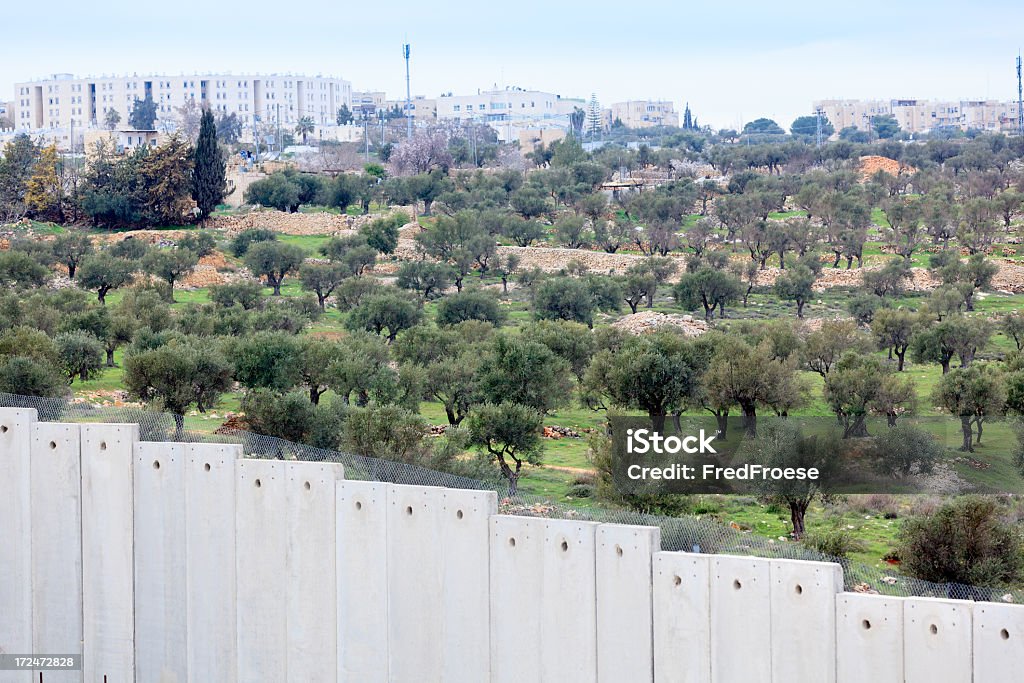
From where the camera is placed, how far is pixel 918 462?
3328cm

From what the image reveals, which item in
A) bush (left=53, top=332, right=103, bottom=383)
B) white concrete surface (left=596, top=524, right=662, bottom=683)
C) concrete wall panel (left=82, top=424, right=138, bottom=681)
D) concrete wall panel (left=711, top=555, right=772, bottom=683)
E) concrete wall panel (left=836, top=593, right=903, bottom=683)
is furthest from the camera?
bush (left=53, top=332, right=103, bottom=383)

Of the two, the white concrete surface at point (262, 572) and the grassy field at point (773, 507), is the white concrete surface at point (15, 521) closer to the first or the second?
the white concrete surface at point (262, 572)

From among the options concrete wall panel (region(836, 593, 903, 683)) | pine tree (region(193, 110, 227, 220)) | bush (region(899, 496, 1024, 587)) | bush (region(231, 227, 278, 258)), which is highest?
pine tree (region(193, 110, 227, 220))

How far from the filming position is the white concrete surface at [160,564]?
2289 centimetres

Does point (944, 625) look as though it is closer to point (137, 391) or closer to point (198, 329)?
point (137, 391)

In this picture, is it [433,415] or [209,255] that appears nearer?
[433,415]

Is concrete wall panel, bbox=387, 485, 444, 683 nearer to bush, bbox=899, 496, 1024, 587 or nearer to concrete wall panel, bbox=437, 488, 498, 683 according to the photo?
concrete wall panel, bbox=437, 488, 498, 683

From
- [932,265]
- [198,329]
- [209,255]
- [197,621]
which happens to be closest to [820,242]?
[932,265]

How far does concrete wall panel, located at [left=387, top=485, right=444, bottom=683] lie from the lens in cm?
2088

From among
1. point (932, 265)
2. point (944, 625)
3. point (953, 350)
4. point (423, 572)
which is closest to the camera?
point (944, 625)

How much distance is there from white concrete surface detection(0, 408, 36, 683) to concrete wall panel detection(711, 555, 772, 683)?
11.8 metres

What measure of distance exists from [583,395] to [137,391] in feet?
40.8

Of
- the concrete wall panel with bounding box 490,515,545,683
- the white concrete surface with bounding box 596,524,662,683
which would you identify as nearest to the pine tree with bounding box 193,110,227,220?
the concrete wall panel with bounding box 490,515,545,683

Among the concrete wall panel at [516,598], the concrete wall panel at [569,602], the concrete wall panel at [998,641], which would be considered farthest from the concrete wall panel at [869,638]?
the concrete wall panel at [516,598]
